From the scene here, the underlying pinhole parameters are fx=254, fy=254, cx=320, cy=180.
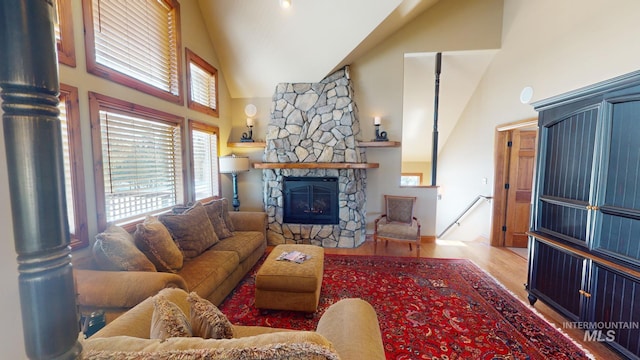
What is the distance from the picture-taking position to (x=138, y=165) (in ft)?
8.89

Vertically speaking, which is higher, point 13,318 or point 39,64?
point 39,64

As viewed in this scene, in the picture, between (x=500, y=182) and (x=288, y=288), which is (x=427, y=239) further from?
(x=288, y=288)

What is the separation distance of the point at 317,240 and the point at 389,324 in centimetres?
225

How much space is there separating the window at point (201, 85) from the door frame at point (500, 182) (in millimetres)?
4776

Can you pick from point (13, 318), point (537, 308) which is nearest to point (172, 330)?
point (13, 318)

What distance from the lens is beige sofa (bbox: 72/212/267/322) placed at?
1705mm

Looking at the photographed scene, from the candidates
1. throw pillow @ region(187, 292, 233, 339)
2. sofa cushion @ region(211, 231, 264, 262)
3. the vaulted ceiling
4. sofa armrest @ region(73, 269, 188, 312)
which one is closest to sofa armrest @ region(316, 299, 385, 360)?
throw pillow @ region(187, 292, 233, 339)

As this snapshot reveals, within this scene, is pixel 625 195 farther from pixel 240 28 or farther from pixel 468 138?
pixel 240 28

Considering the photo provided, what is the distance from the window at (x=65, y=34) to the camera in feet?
6.17

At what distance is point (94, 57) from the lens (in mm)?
2156

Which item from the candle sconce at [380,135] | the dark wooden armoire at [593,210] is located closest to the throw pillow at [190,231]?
the candle sconce at [380,135]

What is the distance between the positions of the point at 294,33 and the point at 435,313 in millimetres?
4115

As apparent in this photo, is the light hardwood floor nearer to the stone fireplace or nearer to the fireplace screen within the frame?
the stone fireplace

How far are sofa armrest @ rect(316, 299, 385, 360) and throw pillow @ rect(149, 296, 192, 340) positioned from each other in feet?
2.14
